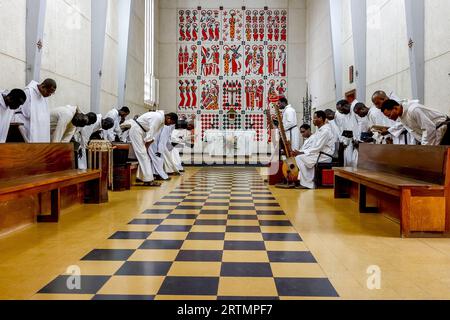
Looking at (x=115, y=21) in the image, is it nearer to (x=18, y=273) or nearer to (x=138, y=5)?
(x=138, y=5)

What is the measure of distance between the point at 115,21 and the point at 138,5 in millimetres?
2511

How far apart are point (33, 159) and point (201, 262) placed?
2.74m

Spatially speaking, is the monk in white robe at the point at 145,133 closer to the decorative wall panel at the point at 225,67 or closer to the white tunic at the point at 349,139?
the white tunic at the point at 349,139

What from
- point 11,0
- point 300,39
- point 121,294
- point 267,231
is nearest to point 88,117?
point 11,0

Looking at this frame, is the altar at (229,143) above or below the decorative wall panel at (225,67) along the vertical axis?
below

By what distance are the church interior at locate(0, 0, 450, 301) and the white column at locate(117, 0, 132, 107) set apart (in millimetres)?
31

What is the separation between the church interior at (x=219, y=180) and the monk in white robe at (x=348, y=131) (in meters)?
0.03

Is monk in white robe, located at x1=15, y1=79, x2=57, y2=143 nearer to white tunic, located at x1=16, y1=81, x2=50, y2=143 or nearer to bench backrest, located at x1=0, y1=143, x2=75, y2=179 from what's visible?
white tunic, located at x1=16, y1=81, x2=50, y2=143

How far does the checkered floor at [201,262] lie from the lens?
2539mm

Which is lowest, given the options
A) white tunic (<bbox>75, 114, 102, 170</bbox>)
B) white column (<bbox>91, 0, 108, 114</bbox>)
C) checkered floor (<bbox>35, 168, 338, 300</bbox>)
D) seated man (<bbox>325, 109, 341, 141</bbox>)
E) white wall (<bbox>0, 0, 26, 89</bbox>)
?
checkered floor (<bbox>35, 168, 338, 300</bbox>)

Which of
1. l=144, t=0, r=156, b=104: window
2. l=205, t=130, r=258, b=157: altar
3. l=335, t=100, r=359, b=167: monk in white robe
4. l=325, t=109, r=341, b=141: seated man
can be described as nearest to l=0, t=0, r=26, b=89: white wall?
l=335, t=100, r=359, b=167: monk in white robe

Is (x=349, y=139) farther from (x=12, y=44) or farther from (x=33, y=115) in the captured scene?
(x=12, y=44)

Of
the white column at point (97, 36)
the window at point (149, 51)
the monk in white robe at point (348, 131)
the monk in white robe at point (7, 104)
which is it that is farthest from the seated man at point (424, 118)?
the window at point (149, 51)

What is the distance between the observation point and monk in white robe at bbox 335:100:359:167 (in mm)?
8383
